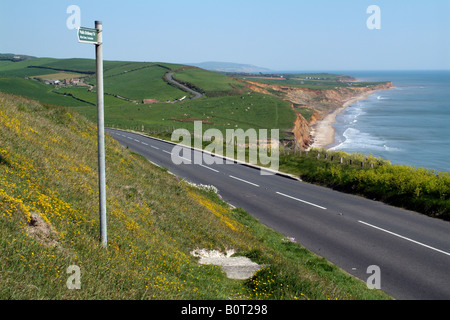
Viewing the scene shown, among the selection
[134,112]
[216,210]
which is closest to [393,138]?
[134,112]

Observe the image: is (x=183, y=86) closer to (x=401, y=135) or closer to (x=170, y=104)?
(x=170, y=104)

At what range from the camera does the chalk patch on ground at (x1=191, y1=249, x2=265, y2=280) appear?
9.75 meters

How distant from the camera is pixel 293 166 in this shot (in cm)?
3108

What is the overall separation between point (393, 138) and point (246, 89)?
235 feet

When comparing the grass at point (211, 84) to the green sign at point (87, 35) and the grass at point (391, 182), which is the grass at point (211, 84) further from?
the green sign at point (87, 35)

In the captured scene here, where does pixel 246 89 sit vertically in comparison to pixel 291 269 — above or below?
above

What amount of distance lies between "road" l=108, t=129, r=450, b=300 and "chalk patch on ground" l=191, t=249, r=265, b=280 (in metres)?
3.51

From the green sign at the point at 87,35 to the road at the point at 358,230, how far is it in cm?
948

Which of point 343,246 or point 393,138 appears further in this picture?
point 393,138

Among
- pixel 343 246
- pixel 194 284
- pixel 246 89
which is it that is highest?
pixel 246 89

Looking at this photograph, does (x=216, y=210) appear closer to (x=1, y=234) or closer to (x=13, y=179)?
(x=13, y=179)

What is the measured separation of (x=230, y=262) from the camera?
10844 millimetres

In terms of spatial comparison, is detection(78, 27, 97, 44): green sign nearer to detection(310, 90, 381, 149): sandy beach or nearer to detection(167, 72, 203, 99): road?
detection(310, 90, 381, 149): sandy beach

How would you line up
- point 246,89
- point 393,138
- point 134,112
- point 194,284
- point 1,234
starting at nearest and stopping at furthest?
point 1,234
point 194,284
point 393,138
point 134,112
point 246,89
